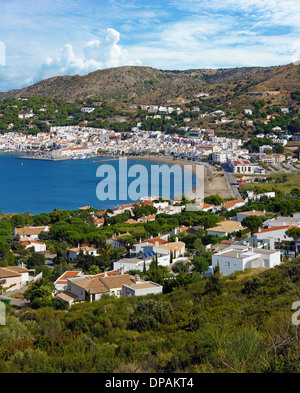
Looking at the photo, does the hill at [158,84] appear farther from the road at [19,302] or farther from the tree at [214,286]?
the tree at [214,286]

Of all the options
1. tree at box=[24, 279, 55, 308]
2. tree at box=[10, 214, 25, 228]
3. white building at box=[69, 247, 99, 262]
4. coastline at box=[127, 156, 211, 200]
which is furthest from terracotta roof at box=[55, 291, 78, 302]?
coastline at box=[127, 156, 211, 200]

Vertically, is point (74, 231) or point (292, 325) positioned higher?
point (292, 325)

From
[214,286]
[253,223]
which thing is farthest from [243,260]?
[253,223]

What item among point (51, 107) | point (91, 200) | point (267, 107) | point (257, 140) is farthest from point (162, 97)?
point (91, 200)

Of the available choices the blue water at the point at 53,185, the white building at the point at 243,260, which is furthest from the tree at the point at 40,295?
the blue water at the point at 53,185

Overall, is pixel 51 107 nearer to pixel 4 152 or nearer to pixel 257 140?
pixel 4 152

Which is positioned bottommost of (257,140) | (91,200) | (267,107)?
(91,200)
